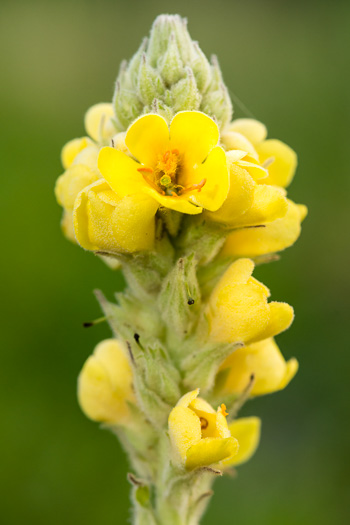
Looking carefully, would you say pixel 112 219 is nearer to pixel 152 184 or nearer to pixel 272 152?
pixel 152 184

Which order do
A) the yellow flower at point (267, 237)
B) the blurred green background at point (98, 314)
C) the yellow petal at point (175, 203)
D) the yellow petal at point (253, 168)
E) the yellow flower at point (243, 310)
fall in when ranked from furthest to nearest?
the blurred green background at point (98, 314), the yellow flower at point (267, 237), the yellow flower at point (243, 310), the yellow petal at point (253, 168), the yellow petal at point (175, 203)

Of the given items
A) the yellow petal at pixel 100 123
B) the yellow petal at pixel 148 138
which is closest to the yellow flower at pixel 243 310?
the yellow petal at pixel 148 138

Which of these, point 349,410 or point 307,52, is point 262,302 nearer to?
point 349,410

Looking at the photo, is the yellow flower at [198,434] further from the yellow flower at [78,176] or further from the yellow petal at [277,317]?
the yellow flower at [78,176]

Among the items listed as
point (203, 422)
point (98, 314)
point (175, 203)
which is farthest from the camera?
point (98, 314)

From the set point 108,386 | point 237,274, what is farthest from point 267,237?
point 108,386

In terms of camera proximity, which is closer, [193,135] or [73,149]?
[193,135]

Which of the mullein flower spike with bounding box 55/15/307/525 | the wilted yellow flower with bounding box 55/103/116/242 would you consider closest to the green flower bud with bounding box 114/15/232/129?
the mullein flower spike with bounding box 55/15/307/525
